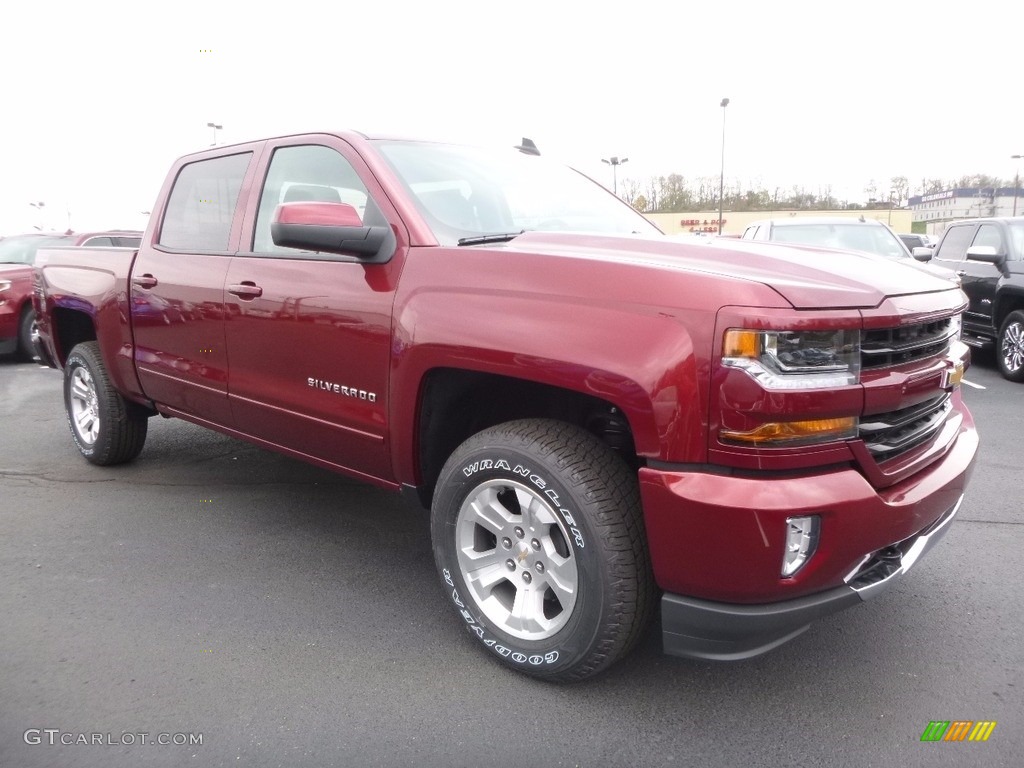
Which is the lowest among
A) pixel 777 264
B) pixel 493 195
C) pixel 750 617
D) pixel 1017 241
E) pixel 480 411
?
pixel 750 617

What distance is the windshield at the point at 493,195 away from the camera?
305 centimetres

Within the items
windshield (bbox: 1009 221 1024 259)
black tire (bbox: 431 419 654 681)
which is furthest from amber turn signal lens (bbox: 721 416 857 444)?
windshield (bbox: 1009 221 1024 259)

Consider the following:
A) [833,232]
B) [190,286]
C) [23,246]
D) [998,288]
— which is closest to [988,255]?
[998,288]

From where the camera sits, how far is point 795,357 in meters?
2.06

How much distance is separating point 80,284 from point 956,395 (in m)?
4.78

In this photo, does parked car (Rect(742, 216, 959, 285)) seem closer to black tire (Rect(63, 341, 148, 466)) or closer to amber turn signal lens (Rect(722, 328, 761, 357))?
black tire (Rect(63, 341, 148, 466))

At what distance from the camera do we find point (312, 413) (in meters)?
3.22

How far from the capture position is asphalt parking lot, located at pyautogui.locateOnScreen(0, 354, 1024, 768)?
7.48 ft

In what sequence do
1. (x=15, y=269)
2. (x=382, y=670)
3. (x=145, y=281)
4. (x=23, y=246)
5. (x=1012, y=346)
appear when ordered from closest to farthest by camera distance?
(x=382, y=670)
(x=145, y=281)
(x=1012, y=346)
(x=15, y=269)
(x=23, y=246)

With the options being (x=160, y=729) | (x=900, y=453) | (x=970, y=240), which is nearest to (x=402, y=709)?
(x=160, y=729)

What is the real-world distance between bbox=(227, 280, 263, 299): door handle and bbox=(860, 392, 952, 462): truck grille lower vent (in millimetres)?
2466

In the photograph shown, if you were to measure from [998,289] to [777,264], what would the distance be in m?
7.32

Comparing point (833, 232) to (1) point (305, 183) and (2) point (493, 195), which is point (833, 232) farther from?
(1) point (305, 183)

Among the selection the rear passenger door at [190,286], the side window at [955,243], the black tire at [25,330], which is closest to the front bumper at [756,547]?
the rear passenger door at [190,286]
